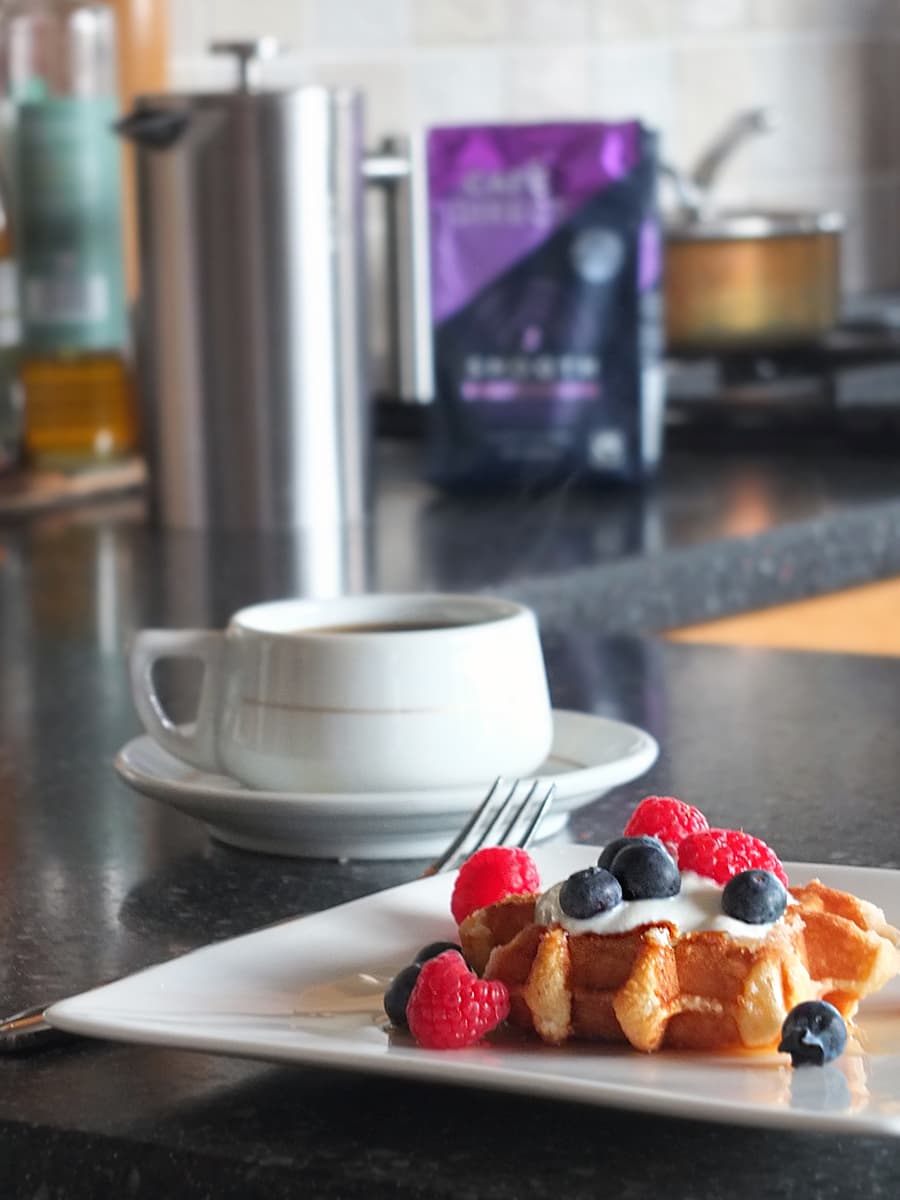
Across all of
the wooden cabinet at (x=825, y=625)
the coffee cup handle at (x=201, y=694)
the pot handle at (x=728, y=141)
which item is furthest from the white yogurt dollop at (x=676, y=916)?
the pot handle at (x=728, y=141)

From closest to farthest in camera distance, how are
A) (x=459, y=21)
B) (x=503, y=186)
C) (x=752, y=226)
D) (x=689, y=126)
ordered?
(x=503, y=186) → (x=752, y=226) → (x=459, y=21) → (x=689, y=126)

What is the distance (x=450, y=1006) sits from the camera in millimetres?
527

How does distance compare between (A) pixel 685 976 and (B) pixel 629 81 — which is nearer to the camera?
(A) pixel 685 976

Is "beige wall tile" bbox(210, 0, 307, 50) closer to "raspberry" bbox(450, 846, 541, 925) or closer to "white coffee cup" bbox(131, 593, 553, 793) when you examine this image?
"white coffee cup" bbox(131, 593, 553, 793)

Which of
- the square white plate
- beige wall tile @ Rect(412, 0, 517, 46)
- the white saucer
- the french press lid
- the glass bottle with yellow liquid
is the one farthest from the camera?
beige wall tile @ Rect(412, 0, 517, 46)

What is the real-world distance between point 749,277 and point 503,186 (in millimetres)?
371

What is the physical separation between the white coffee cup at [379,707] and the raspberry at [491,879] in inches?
5.2

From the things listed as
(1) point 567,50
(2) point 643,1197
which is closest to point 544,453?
(1) point 567,50

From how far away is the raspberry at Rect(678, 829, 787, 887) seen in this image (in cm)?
57

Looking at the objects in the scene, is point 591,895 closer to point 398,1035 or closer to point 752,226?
point 398,1035

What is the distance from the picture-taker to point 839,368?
2.02m

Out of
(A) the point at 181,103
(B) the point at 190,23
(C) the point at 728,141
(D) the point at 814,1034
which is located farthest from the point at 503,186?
(D) the point at 814,1034

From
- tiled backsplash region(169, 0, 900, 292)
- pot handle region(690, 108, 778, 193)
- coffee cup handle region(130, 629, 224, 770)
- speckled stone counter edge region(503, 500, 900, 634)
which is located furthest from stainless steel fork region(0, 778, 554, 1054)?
tiled backsplash region(169, 0, 900, 292)

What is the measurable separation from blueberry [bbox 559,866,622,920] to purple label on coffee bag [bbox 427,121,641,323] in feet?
3.87
